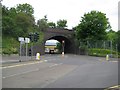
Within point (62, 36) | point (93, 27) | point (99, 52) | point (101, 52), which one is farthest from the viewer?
point (62, 36)

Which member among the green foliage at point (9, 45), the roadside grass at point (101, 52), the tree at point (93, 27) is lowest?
the roadside grass at point (101, 52)

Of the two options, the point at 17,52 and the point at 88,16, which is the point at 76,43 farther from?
the point at 17,52

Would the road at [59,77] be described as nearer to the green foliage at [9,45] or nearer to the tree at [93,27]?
the green foliage at [9,45]

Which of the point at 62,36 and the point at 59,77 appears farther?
the point at 62,36

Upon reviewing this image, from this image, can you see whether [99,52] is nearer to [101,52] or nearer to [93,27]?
[101,52]

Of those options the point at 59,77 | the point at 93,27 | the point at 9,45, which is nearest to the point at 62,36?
the point at 93,27

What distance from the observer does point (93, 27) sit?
270 ft

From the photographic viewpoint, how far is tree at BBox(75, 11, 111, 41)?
269 feet

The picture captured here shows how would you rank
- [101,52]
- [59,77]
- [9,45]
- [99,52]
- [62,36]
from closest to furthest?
[59,77]
[9,45]
[101,52]
[99,52]
[62,36]

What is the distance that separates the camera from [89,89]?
12547 millimetres

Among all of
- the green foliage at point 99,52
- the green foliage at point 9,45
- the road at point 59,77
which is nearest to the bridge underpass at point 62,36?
the green foliage at point 9,45

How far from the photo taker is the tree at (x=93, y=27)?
269 ft

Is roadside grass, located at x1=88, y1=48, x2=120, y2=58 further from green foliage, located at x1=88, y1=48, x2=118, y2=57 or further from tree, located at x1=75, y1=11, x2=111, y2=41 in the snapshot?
tree, located at x1=75, y1=11, x2=111, y2=41

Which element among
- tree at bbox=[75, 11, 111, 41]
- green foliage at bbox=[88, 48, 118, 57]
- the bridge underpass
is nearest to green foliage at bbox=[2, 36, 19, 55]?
the bridge underpass
